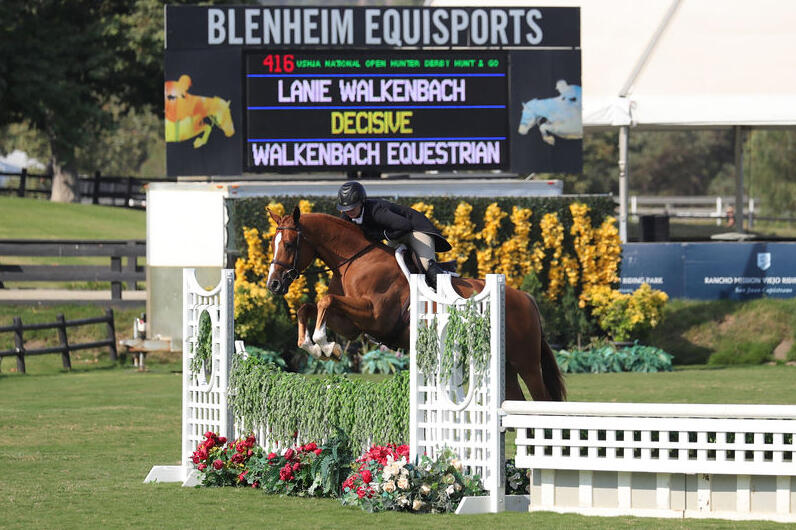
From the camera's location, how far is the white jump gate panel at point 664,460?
899cm

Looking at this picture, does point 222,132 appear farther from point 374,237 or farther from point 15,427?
point 374,237

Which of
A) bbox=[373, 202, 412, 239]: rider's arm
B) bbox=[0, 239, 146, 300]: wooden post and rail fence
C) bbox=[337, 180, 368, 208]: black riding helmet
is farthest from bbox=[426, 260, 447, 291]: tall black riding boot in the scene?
bbox=[0, 239, 146, 300]: wooden post and rail fence

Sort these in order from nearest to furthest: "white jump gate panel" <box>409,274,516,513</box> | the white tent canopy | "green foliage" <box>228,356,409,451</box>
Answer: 1. "white jump gate panel" <box>409,274,516,513</box>
2. "green foliage" <box>228,356,409,451</box>
3. the white tent canopy

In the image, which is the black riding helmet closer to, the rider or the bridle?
the rider

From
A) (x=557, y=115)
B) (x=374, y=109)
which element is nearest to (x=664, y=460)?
(x=374, y=109)

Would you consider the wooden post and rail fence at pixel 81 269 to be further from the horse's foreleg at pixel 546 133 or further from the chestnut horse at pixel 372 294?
the chestnut horse at pixel 372 294

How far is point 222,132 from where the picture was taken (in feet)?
71.2

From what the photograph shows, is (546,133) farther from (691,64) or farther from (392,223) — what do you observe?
(392,223)

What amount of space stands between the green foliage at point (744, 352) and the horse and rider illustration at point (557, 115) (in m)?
4.49

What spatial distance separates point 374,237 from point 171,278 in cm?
1152

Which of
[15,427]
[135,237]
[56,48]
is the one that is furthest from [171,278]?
[56,48]

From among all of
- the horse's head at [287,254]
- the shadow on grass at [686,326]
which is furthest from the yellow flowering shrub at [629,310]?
the horse's head at [287,254]

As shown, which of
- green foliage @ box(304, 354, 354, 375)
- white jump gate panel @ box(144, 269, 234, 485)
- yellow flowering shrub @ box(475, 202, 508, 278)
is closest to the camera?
white jump gate panel @ box(144, 269, 234, 485)

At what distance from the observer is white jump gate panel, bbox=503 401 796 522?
899 centimetres
